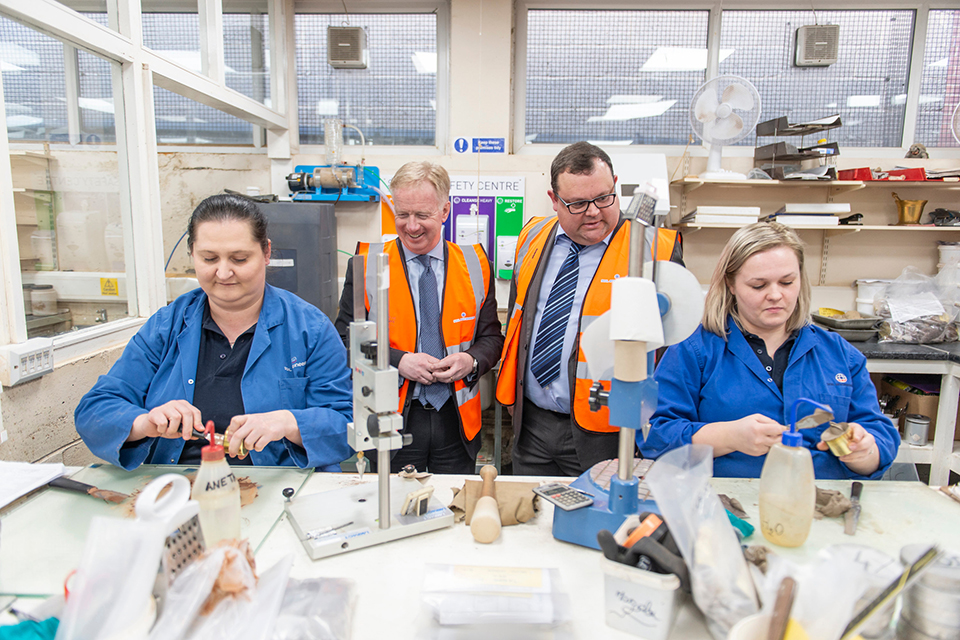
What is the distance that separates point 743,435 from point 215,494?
1112mm

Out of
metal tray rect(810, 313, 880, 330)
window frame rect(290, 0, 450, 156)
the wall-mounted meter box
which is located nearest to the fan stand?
metal tray rect(810, 313, 880, 330)

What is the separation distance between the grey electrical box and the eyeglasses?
64.7 inches

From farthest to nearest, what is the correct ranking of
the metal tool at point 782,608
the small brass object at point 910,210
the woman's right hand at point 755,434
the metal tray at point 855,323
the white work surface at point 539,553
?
1. the small brass object at point 910,210
2. the metal tray at point 855,323
3. the woman's right hand at point 755,434
4. the white work surface at point 539,553
5. the metal tool at point 782,608

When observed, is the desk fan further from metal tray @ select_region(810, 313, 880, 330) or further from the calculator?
the calculator

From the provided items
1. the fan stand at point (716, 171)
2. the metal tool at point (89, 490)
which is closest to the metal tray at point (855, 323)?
the fan stand at point (716, 171)

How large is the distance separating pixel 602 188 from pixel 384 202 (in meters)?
1.90

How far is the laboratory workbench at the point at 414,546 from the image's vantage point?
0.92 metres

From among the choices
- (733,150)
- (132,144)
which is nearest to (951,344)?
(733,150)

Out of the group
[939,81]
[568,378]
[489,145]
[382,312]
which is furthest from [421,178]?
[939,81]

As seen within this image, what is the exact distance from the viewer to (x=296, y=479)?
54.4 inches

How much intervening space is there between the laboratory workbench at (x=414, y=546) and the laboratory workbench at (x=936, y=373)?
1721mm

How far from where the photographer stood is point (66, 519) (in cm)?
116

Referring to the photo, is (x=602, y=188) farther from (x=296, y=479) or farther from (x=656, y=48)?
(x=656, y=48)

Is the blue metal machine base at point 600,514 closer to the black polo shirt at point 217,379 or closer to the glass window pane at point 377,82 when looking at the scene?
the black polo shirt at point 217,379
